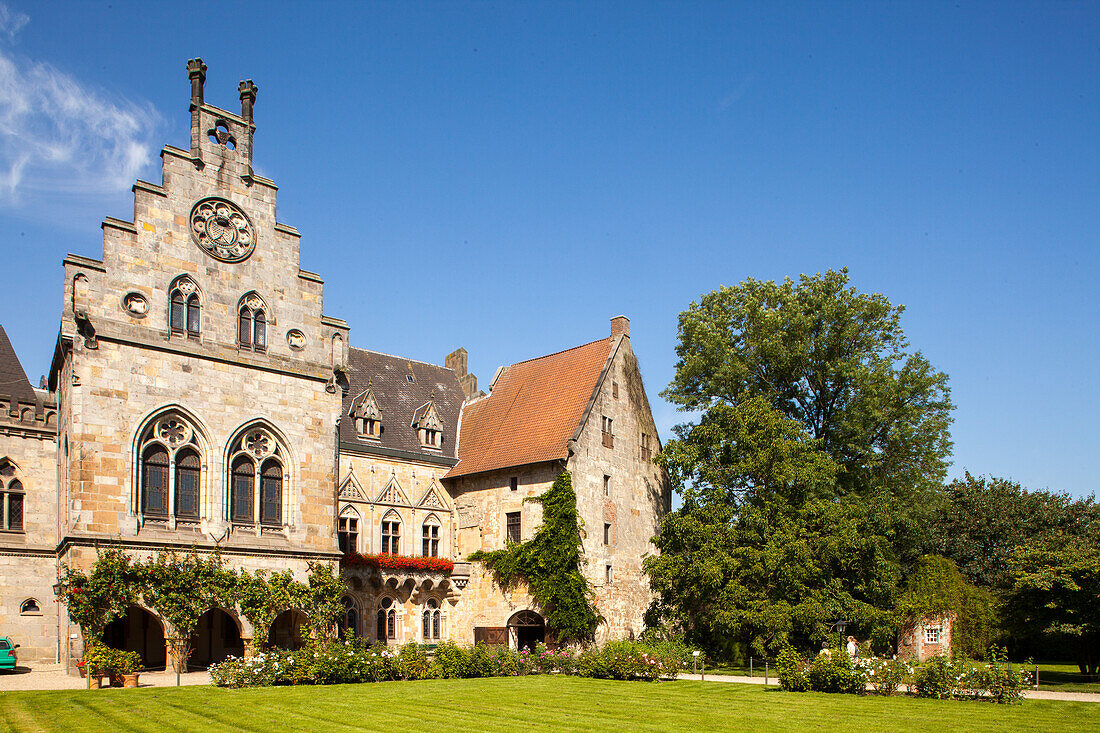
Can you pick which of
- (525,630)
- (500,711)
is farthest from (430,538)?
(500,711)

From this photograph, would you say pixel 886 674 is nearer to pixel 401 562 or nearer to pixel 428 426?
pixel 401 562

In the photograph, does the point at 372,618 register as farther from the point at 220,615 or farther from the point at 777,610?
the point at 777,610

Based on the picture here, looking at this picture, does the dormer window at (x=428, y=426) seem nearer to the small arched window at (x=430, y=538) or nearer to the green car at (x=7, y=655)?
the small arched window at (x=430, y=538)

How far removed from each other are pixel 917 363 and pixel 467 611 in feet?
74.0

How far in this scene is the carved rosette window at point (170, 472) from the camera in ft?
87.1

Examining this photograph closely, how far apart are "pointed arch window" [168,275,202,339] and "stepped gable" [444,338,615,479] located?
46.2ft

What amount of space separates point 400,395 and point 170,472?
14807 millimetres

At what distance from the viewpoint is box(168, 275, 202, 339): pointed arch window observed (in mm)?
28000

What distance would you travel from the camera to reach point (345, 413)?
37500mm

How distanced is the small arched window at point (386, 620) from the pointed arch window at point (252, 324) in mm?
12216

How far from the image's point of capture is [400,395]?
4094 cm

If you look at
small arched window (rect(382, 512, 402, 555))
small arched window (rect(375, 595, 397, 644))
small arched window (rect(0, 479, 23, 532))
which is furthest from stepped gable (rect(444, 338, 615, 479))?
small arched window (rect(0, 479, 23, 532))

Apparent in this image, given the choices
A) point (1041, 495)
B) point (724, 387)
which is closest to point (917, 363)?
point (724, 387)

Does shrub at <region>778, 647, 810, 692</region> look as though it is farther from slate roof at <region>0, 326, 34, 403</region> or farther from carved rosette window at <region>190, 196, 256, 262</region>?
slate roof at <region>0, 326, 34, 403</region>
